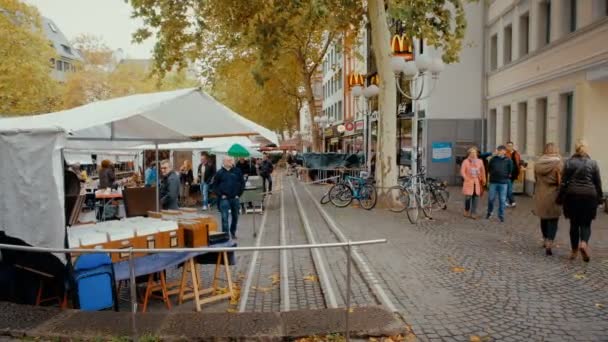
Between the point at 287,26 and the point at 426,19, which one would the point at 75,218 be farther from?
the point at 426,19

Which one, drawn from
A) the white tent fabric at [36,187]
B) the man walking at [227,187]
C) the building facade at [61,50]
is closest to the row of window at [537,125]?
the man walking at [227,187]

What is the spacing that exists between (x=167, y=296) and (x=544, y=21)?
16.5m

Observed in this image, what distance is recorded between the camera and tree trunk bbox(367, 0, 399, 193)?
49.9 feet

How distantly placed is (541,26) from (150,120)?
14797 mm

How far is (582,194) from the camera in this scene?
7.80 metres

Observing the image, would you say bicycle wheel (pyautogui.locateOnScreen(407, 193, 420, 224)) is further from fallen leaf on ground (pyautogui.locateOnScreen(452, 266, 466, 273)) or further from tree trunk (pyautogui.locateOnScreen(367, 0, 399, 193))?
fallen leaf on ground (pyautogui.locateOnScreen(452, 266, 466, 273))

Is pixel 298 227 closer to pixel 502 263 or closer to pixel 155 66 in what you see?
pixel 502 263

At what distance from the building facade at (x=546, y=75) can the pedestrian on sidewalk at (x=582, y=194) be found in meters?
6.90

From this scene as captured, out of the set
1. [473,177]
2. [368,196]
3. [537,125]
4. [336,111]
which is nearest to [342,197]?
[368,196]

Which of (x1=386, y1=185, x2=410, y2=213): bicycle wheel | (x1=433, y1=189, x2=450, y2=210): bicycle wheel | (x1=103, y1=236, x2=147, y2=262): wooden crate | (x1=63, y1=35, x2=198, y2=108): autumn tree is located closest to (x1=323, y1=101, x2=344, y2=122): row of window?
(x1=63, y1=35, x2=198, y2=108): autumn tree

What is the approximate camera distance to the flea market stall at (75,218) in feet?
17.2

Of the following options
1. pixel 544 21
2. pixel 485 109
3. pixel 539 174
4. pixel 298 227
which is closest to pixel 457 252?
pixel 539 174

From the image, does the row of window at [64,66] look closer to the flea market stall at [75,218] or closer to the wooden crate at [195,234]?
the flea market stall at [75,218]

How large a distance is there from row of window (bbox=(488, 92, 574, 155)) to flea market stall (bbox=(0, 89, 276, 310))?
1237 centimetres
